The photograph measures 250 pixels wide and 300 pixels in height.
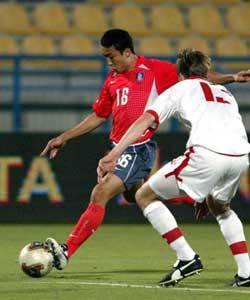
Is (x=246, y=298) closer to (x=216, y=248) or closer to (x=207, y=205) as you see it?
(x=207, y=205)

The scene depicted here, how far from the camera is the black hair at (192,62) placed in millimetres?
7969

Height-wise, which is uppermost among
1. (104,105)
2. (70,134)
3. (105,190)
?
(104,105)

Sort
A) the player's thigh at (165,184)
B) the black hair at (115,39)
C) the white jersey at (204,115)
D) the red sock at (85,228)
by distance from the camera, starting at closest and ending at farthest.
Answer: the white jersey at (204,115)
the player's thigh at (165,184)
the red sock at (85,228)
the black hair at (115,39)

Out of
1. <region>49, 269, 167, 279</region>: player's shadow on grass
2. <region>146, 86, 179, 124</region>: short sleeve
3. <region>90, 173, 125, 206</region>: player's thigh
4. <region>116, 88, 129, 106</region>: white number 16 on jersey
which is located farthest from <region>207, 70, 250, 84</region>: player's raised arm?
<region>49, 269, 167, 279</region>: player's shadow on grass

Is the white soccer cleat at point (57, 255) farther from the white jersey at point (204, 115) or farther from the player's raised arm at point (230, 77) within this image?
the player's raised arm at point (230, 77)

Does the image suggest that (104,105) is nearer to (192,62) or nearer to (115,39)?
(115,39)

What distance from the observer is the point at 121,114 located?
9.70 m

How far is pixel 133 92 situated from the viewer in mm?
9711

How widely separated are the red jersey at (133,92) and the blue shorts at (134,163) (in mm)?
98

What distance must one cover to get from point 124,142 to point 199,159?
63 centimetres

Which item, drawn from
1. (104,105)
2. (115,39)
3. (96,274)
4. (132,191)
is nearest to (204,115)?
(115,39)

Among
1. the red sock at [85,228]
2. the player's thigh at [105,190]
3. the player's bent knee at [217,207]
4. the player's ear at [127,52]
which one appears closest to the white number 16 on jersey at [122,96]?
the player's ear at [127,52]

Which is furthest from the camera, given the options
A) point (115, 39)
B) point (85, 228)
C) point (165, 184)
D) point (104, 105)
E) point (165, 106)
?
point (104, 105)

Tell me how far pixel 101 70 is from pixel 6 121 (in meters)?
1.48
